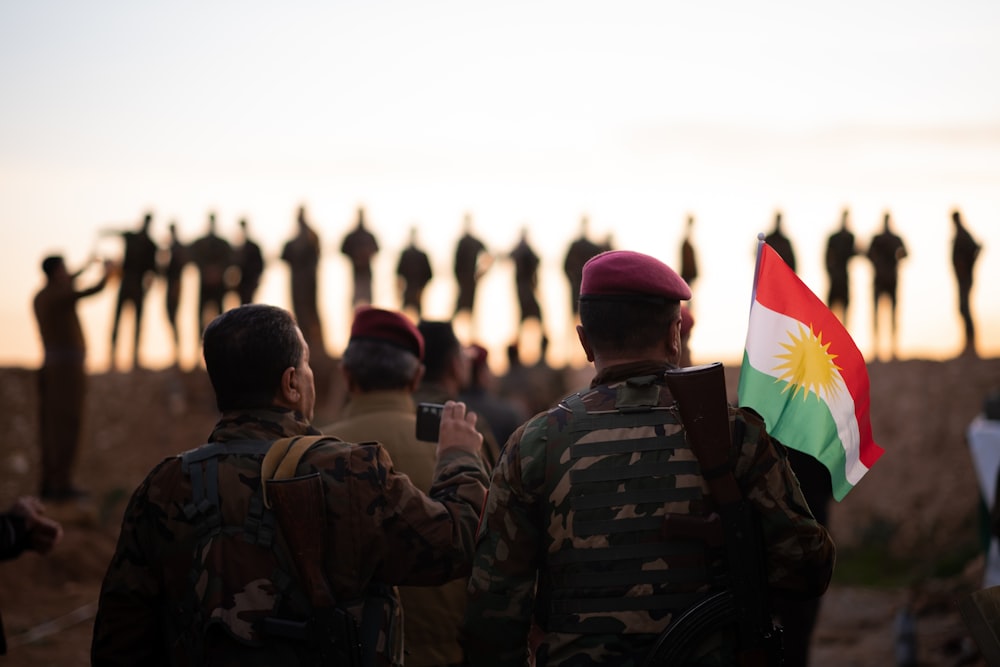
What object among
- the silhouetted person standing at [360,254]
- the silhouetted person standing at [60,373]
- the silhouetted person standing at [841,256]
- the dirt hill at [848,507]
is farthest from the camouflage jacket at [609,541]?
the silhouetted person standing at [360,254]

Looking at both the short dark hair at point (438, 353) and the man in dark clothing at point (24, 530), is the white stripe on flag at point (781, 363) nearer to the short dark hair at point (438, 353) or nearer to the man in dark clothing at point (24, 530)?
the short dark hair at point (438, 353)

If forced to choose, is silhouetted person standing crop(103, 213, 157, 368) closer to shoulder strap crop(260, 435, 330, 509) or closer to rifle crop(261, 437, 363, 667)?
shoulder strap crop(260, 435, 330, 509)

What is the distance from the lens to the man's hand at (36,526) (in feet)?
12.0

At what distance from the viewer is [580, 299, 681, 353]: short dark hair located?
9.41 ft

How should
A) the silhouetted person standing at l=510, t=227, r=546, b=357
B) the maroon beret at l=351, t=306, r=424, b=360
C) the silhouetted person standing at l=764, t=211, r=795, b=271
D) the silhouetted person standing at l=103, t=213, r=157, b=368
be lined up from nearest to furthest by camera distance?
the maroon beret at l=351, t=306, r=424, b=360, the silhouetted person standing at l=764, t=211, r=795, b=271, the silhouetted person standing at l=103, t=213, r=157, b=368, the silhouetted person standing at l=510, t=227, r=546, b=357

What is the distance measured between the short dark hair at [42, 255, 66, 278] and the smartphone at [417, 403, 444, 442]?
8.07 m

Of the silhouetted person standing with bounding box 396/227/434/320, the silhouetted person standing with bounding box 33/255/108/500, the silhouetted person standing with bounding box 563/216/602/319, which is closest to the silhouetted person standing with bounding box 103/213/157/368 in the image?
the silhouetted person standing with bounding box 396/227/434/320

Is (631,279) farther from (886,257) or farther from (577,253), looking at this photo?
(577,253)

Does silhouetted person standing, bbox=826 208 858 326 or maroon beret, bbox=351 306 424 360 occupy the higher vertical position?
silhouetted person standing, bbox=826 208 858 326

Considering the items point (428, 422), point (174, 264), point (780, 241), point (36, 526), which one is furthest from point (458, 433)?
point (174, 264)

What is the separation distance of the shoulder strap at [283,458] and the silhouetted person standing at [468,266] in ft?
53.7

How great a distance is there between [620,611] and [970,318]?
55.3ft

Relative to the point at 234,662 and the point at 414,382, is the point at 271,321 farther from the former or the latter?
the point at 414,382

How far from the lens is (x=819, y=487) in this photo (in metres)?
5.23
